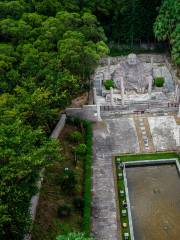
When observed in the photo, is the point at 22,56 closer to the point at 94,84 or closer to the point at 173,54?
the point at 94,84

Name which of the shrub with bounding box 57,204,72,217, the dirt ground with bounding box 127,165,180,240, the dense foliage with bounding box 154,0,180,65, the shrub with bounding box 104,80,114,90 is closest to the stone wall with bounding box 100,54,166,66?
the dense foliage with bounding box 154,0,180,65

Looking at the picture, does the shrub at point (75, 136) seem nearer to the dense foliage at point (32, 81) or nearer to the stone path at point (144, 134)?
the dense foliage at point (32, 81)

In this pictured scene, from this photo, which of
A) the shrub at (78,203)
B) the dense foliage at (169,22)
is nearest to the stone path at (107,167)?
the shrub at (78,203)

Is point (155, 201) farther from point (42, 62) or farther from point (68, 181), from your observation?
point (42, 62)

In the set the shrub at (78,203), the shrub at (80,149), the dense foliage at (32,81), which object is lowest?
the shrub at (78,203)

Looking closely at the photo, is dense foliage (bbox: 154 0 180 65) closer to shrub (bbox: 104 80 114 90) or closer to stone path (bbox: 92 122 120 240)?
shrub (bbox: 104 80 114 90)

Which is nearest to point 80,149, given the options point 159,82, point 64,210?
point 64,210
